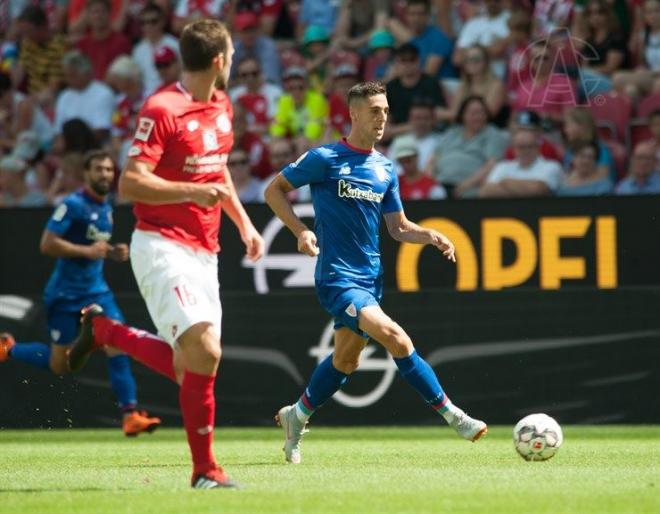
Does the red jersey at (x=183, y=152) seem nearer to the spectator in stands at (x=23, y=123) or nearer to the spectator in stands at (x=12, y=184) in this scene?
the spectator in stands at (x=12, y=184)

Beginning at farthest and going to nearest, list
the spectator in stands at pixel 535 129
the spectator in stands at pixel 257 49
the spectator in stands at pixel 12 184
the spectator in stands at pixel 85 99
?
the spectator in stands at pixel 85 99 → the spectator in stands at pixel 257 49 → the spectator in stands at pixel 12 184 → the spectator in stands at pixel 535 129

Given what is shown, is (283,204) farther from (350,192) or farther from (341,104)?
(341,104)

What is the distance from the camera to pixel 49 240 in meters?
12.4

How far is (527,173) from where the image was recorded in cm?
1454

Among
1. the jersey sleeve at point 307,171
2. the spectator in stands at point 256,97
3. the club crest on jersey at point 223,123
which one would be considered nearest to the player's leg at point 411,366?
the jersey sleeve at point 307,171

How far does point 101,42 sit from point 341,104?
4.05m

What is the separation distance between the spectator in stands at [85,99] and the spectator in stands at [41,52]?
0.52 m

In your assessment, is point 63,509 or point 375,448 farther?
point 375,448

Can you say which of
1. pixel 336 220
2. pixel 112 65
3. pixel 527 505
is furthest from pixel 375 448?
pixel 112 65

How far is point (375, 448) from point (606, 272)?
4.13 meters

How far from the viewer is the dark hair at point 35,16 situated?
18.5 metres

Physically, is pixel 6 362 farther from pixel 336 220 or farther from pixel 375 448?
pixel 336 220

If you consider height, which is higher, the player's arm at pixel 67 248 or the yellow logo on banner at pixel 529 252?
the player's arm at pixel 67 248

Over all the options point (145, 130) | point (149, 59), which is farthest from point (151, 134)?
point (149, 59)
